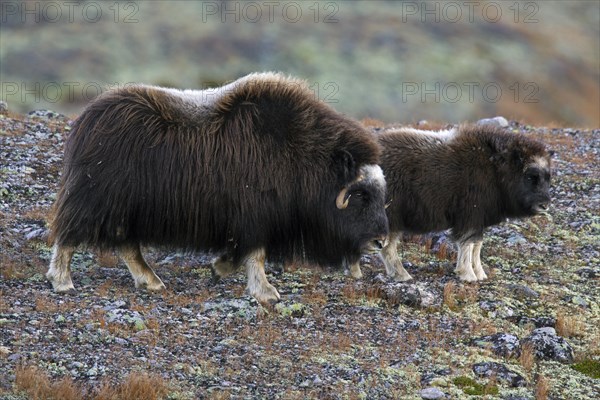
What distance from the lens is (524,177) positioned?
7.84 meters

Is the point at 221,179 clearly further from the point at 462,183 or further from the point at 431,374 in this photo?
the point at 462,183

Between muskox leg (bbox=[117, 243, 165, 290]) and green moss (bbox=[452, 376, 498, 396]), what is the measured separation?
2194 mm

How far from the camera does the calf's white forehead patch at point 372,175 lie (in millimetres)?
6215

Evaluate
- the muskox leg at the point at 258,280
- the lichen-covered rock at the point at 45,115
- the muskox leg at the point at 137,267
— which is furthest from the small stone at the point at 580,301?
the lichen-covered rock at the point at 45,115

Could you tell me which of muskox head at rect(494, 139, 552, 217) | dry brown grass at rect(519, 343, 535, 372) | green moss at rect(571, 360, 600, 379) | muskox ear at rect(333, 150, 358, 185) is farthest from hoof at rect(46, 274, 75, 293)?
muskox head at rect(494, 139, 552, 217)

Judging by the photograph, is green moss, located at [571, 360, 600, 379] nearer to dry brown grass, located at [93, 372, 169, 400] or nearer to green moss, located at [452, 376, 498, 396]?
green moss, located at [452, 376, 498, 396]

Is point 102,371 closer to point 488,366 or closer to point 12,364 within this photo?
point 12,364

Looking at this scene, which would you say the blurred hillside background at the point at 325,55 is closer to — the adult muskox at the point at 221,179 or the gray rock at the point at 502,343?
the adult muskox at the point at 221,179

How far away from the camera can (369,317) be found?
19.9 feet

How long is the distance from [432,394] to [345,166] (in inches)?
71.0

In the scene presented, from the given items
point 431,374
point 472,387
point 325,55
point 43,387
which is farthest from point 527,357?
point 325,55

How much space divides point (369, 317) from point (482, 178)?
7.39 feet

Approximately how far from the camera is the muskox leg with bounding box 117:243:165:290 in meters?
6.20

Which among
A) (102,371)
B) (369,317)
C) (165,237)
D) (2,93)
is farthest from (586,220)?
(2,93)
